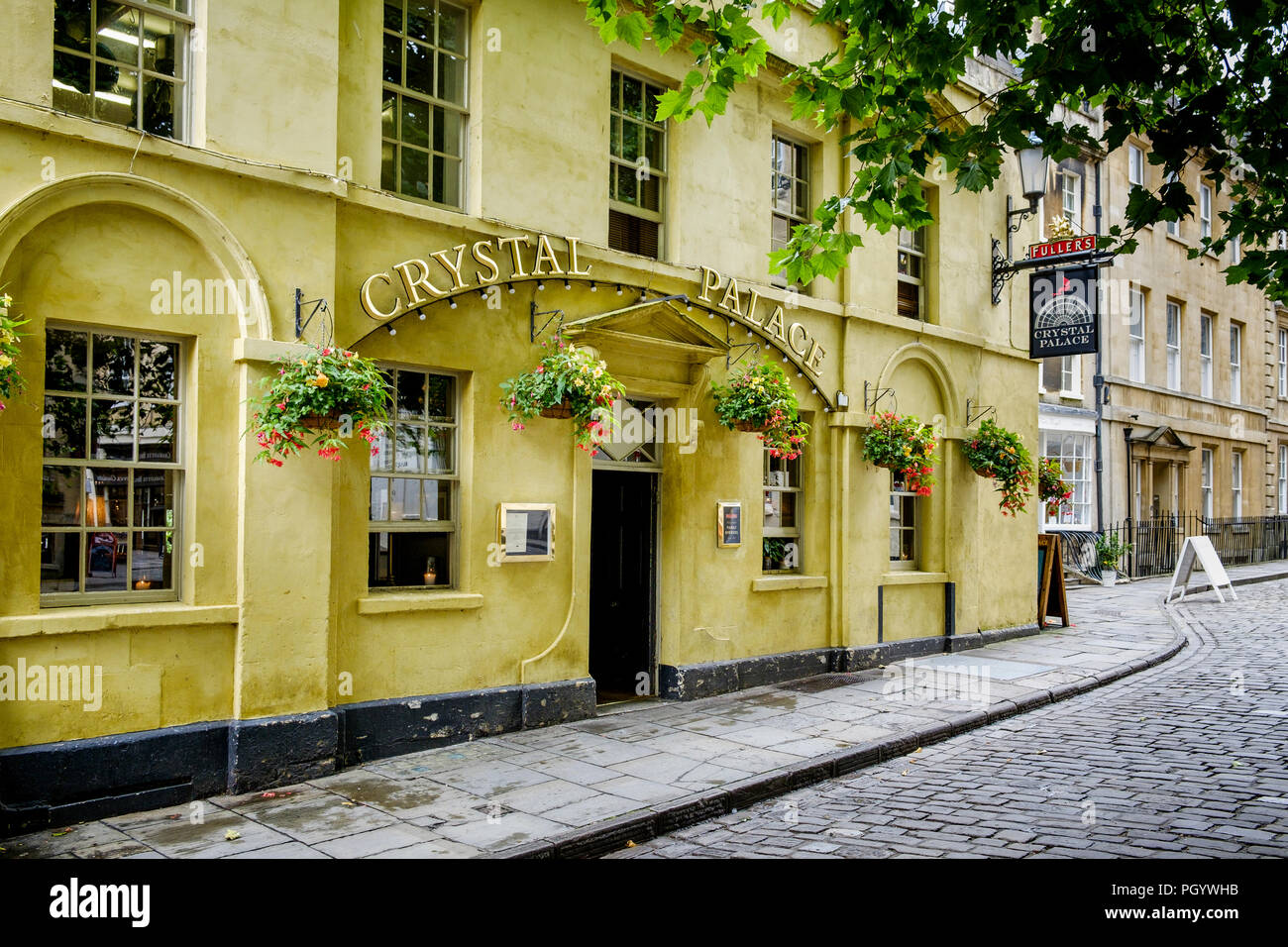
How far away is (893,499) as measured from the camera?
13.5 m

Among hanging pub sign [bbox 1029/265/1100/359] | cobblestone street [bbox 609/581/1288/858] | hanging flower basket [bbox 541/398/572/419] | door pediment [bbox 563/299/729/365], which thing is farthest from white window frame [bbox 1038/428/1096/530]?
hanging flower basket [bbox 541/398/572/419]

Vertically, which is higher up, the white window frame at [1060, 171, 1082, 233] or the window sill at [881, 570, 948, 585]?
the white window frame at [1060, 171, 1082, 233]

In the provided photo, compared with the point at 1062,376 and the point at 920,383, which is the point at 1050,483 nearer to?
the point at 920,383

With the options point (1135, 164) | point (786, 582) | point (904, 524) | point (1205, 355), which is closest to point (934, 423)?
point (904, 524)

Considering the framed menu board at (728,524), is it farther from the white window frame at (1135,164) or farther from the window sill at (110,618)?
the white window frame at (1135,164)

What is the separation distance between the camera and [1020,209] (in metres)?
14.8

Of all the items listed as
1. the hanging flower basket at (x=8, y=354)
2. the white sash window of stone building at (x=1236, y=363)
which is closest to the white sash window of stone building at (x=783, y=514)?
the hanging flower basket at (x=8, y=354)

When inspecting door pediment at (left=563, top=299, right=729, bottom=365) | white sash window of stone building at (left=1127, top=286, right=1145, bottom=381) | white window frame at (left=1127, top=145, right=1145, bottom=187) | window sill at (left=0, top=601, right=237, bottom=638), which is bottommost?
window sill at (left=0, top=601, right=237, bottom=638)

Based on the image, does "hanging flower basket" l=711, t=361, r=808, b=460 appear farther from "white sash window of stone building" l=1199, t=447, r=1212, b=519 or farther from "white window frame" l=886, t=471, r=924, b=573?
"white sash window of stone building" l=1199, t=447, r=1212, b=519

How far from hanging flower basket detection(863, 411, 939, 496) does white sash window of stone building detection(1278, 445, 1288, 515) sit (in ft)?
90.6

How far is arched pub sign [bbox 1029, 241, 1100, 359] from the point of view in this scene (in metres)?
14.3

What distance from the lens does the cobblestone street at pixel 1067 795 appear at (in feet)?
19.8

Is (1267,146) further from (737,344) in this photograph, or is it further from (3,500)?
(3,500)

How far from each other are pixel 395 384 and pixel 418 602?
1.85 m
